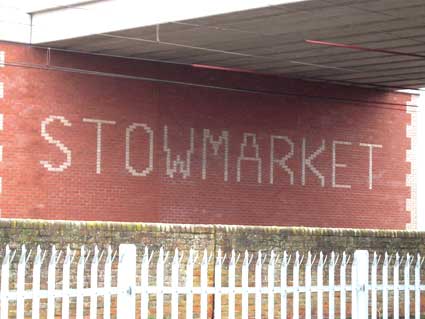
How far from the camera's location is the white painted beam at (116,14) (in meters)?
21.2

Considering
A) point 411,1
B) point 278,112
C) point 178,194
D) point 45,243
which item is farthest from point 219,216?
point 45,243

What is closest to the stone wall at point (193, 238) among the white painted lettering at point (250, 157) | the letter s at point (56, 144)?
the letter s at point (56, 144)

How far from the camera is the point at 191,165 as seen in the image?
90.0ft

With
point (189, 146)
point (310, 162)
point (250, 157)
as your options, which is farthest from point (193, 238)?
point (310, 162)

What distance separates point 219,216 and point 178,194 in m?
1.43

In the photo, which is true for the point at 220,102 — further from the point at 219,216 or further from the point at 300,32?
the point at 300,32

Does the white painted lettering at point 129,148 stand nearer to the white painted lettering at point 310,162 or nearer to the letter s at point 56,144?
the letter s at point 56,144

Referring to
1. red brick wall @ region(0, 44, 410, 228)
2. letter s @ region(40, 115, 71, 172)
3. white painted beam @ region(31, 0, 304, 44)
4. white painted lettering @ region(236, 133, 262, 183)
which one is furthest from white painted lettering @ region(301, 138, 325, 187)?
white painted beam @ region(31, 0, 304, 44)

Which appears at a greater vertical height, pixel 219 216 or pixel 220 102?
pixel 220 102

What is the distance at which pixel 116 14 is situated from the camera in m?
22.7

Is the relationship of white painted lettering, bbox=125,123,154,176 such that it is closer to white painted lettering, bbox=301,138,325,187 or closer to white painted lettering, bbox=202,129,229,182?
white painted lettering, bbox=202,129,229,182

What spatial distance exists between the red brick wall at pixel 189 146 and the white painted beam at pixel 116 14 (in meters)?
0.97

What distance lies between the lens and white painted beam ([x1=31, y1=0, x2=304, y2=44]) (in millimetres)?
21152

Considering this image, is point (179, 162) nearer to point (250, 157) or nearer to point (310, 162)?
point (250, 157)
